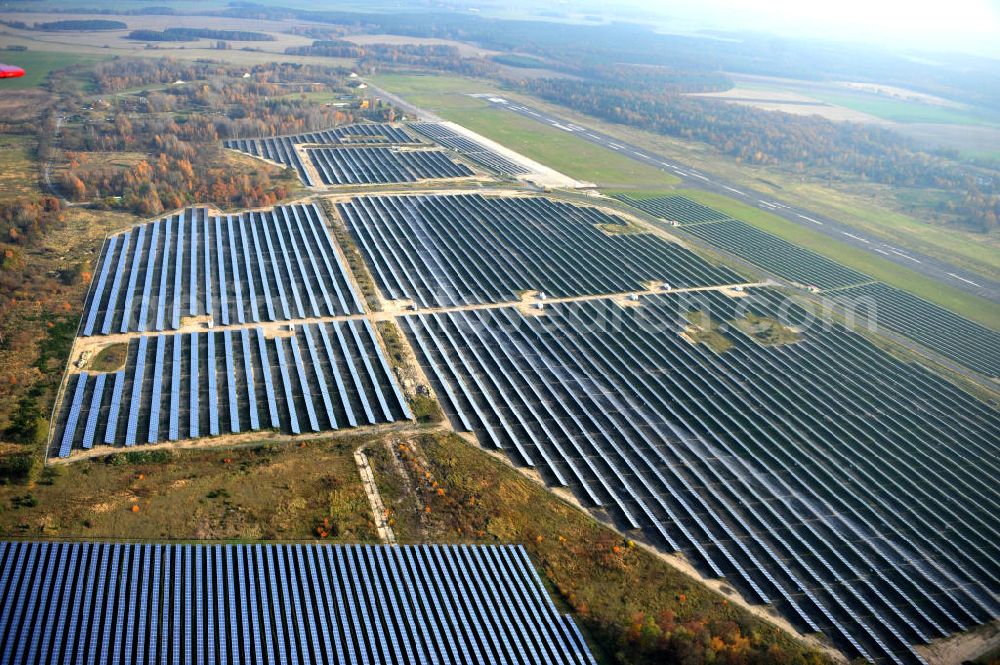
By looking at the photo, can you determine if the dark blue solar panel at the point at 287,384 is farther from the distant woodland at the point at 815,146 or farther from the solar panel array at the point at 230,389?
the distant woodland at the point at 815,146

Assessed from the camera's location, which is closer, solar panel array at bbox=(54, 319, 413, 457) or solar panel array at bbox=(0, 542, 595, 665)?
solar panel array at bbox=(0, 542, 595, 665)

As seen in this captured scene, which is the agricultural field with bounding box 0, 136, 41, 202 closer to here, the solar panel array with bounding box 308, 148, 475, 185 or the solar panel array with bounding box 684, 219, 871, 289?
the solar panel array with bounding box 308, 148, 475, 185

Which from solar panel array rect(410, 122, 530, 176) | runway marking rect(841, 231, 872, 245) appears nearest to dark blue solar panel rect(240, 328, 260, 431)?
solar panel array rect(410, 122, 530, 176)

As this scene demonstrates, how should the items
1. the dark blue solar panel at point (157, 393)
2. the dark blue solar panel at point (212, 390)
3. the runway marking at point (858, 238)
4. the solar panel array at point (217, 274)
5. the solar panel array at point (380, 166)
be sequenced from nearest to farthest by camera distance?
1. the dark blue solar panel at point (157, 393)
2. the dark blue solar panel at point (212, 390)
3. the solar panel array at point (217, 274)
4. the runway marking at point (858, 238)
5. the solar panel array at point (380, 166)

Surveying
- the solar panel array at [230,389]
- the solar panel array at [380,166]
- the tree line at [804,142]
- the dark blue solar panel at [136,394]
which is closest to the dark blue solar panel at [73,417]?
the solar panel array at [230,389]

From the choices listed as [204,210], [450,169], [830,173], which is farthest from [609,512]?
[830,173]

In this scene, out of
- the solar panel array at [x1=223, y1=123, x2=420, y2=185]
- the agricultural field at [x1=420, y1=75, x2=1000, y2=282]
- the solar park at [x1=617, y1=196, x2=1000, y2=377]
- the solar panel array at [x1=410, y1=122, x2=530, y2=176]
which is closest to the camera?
the solar park at [x1=617, y1=196, x2=1000, y2=377]

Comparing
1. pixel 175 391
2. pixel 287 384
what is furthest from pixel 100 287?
pixel 287 384
